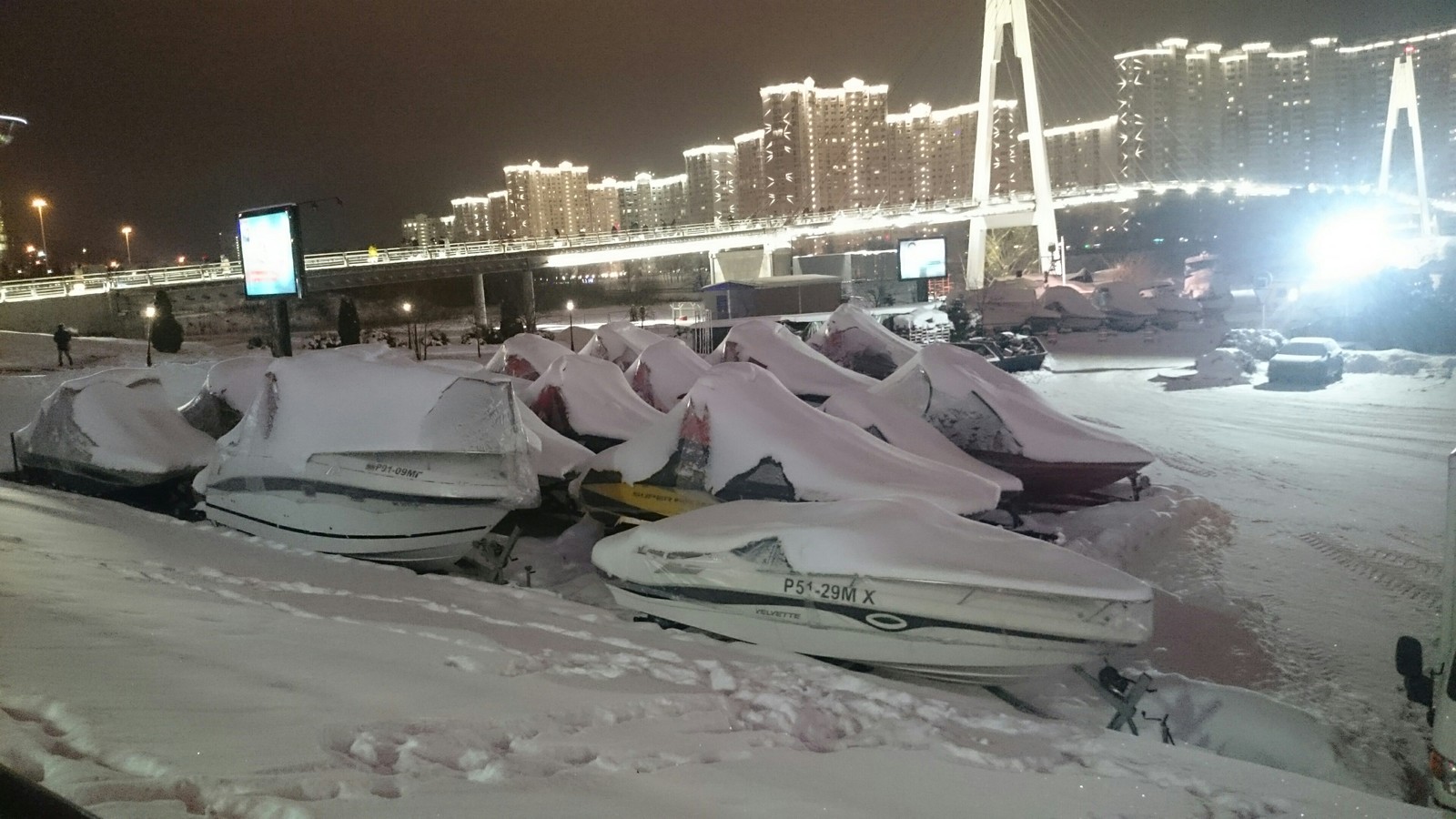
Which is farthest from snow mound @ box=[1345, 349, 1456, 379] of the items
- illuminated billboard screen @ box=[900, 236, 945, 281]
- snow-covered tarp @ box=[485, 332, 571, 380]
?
illuminated billboard screen @ box=[900, 236, 945, 281]

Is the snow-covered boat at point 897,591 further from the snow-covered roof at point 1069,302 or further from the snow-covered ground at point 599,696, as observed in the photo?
the snow-covered roof at point 1069,302

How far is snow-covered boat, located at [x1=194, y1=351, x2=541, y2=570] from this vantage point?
8.05 m

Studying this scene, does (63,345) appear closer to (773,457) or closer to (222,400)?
(222,400)

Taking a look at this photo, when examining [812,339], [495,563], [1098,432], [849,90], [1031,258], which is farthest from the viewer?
[849,90]

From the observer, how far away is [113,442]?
33.8 ft

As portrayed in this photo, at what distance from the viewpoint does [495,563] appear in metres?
8.59

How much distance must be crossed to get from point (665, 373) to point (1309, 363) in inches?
545

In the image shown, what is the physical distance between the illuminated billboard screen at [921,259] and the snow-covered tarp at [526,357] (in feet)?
83.3

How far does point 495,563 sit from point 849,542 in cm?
391

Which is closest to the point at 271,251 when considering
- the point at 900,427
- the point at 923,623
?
the point at 900,427

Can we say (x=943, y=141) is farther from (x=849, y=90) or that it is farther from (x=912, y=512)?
(x=912, y=512)

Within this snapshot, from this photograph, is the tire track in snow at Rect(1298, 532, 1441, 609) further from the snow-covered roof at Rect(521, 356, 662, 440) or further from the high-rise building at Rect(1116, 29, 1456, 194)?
Result: the high-rise building at Rect(1116, 29, 1456, 194)

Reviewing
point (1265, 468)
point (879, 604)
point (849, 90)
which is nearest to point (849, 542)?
point (879, 604)

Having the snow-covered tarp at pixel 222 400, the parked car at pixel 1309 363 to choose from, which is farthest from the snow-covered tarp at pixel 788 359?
the parked car at pixel 1309 363
